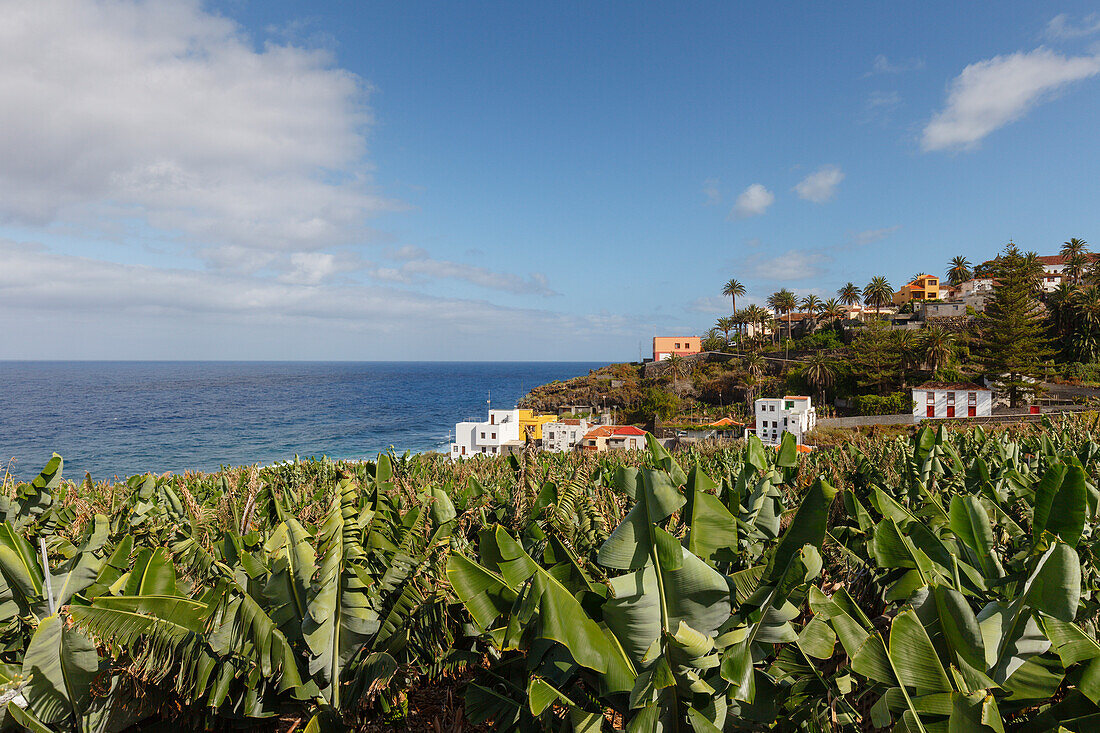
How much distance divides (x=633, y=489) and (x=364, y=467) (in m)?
5.32

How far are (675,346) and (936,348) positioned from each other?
3914 cm

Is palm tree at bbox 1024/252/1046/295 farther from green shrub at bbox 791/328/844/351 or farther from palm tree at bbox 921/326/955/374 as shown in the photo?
green shrub at bbox 791/328/844/351

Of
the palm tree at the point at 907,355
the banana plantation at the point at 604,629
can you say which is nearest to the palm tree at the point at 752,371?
the palm tree at the point at 907,355

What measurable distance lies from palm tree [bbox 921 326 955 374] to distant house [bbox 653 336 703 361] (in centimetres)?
3538

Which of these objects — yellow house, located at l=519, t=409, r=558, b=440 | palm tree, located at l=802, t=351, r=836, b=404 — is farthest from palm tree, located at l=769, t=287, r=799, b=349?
yellow house, located at l=519, t=409, r=558, b=440

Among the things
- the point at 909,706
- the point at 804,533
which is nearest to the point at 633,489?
the point at 804,533

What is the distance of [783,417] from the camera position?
4059 cm

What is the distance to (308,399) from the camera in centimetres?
11012

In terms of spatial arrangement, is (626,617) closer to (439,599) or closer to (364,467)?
(439,599)

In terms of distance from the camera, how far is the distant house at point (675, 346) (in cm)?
7902

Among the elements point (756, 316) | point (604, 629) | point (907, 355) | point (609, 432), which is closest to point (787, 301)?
point (756, 316)

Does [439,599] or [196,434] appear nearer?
[439,599]

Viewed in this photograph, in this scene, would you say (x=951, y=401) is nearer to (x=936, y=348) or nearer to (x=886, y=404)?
(x=886, y=404)

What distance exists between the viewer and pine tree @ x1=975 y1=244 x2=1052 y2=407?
39219 millimetres
